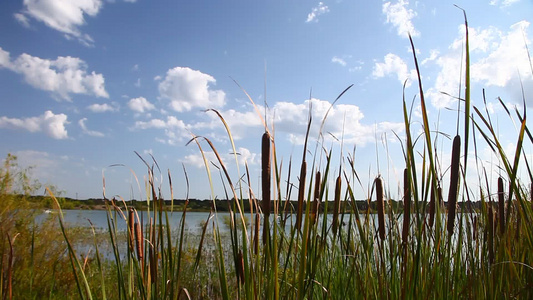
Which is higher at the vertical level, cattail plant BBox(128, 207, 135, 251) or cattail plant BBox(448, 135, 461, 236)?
cattail plant BBox(448, 135, 461, 236)

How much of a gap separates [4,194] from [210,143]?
485cm

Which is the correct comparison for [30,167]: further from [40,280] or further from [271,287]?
[271,287]

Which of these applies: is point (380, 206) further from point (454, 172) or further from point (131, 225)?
point (131, 225)

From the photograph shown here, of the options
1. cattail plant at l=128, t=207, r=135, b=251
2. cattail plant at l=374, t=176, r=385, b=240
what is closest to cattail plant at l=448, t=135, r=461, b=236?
cattail plant at l=374, t=176, r=385, b=240

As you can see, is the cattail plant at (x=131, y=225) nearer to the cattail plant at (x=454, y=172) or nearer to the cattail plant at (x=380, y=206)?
the cattail plant at (x=380, y=206)

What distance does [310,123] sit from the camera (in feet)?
4.17

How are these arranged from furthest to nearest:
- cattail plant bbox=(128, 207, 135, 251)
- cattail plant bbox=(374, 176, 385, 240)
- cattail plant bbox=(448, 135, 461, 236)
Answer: cattail plant bbox=(374, 176, 385, 240)
cattail plant bbox=(128, 207, 135, 251)
cattail plant bbox=(448, 135, 461, 236)

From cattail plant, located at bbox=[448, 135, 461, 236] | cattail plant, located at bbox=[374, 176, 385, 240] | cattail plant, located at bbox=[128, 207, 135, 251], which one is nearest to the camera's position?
cattail plant, located at bbox=[448, 135, 461, 236]

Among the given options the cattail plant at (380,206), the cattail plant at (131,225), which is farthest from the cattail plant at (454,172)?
the cattail plant at (131,225)

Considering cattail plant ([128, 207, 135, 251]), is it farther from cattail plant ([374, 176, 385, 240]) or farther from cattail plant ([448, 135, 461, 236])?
cattail plant ([448, 135, 461, 236])

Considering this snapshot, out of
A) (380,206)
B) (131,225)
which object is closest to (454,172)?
A: (380,206)

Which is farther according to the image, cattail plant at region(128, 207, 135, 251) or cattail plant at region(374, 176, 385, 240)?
cattail plant at region(374, 176, 385, 240)

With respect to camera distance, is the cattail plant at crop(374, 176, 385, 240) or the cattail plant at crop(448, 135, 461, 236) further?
the cattail plant at crop(374, 176, 385, 240)

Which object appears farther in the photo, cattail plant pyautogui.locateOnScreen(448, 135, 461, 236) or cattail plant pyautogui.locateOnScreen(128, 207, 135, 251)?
cattail plant pyautogui.locateOnScreen(128, 207, 135, 251)
